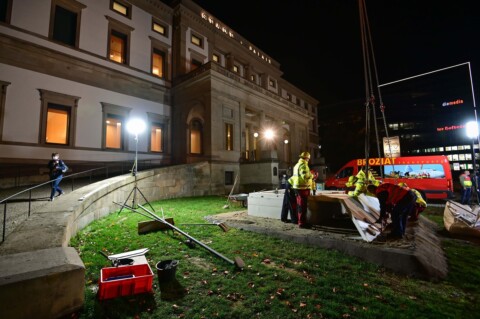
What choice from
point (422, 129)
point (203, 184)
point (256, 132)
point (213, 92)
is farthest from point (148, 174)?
point (422, 129)

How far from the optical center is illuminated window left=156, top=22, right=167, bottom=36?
2158 centimetres

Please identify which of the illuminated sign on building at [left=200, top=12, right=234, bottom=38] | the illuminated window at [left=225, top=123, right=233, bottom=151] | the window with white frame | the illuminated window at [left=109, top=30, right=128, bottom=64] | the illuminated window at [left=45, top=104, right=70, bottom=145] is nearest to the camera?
the illuminated window at [left=45, top=104, right=70, bottom=145]

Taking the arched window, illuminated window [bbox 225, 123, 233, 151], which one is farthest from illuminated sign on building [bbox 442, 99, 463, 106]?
the arched window

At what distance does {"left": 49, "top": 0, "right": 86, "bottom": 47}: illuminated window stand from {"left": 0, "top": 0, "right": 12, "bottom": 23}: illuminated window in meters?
2.01

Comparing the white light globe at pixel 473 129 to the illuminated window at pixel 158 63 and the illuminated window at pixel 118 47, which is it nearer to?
the illuminated window at pixel 158 63

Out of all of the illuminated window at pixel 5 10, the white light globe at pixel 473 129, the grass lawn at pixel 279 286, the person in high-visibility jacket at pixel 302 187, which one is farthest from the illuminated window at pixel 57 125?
the white light globe at pixel 473 129

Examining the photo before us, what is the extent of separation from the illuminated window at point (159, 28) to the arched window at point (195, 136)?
354 inches

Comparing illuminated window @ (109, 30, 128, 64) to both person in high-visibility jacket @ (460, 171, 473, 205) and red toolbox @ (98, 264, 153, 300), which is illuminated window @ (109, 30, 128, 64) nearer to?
red toolbox @ (98, 264, 153, 300)

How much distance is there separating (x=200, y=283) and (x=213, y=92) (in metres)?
16.1

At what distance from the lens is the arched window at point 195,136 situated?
2168 cm

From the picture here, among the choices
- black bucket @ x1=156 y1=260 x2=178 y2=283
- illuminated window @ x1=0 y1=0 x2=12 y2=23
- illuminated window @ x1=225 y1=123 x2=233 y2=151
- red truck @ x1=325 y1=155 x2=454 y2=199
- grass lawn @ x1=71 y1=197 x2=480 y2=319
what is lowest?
grass lawn @ x1=71 y1=197 x2=480 y2=319

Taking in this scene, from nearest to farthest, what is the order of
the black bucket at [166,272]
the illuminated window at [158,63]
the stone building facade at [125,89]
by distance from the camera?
the black bucket at [166,272] < the stone building facade at [125,89] < the illuminated window at [158,63]

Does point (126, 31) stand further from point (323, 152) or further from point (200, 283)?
point (323, 152)

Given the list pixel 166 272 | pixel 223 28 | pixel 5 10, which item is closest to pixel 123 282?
pixel 166 272
